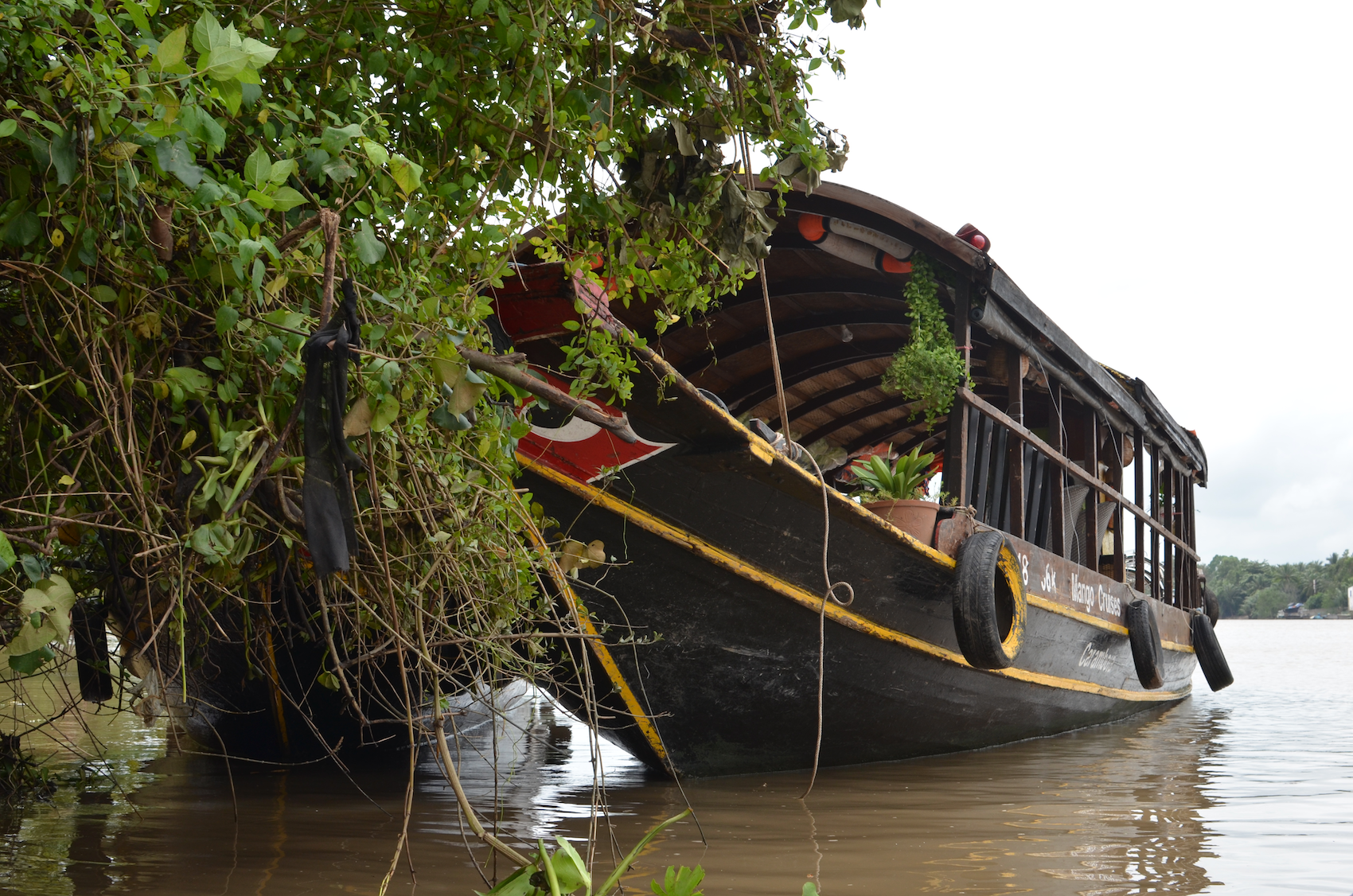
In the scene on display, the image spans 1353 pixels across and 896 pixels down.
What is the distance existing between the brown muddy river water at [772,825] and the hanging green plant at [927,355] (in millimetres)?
1744

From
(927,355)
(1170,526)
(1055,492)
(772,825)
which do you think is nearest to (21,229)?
(772,825)

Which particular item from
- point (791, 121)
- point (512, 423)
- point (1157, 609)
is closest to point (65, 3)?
point (512, 423)

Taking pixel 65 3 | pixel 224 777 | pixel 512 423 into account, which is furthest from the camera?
pixel 224 777

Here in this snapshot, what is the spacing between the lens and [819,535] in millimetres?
4301

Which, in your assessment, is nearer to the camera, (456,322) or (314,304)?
(314,304)

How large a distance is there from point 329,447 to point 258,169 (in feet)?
1.60

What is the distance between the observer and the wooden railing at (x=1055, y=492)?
212 inches

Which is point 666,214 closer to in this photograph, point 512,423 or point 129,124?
point 512,423

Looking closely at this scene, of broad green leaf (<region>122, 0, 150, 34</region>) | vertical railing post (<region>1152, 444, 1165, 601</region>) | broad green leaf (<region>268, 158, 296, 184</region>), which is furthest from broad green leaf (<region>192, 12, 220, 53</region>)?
vertical railing post (<region>1152, 444, 1165, 601</region>)

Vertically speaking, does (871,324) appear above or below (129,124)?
above

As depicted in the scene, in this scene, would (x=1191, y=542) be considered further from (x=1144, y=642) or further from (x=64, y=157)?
(x=64, y=157)

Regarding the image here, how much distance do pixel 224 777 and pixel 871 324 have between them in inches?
178

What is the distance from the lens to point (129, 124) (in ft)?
5.19

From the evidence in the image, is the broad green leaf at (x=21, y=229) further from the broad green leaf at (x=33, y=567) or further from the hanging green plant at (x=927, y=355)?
the hanging green plant at (x=927, y=355)
